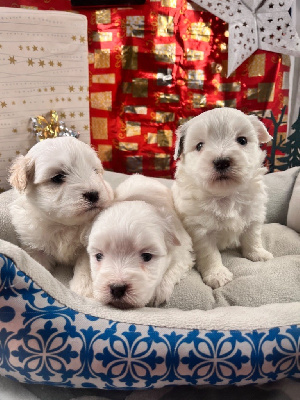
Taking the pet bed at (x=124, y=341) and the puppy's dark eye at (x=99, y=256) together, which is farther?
the puppy's dark eye at (x=99, y=256)

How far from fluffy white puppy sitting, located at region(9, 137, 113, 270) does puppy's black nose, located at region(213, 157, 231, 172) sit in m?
0.49

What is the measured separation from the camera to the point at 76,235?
1.80 meters

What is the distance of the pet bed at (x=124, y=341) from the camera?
1224mm

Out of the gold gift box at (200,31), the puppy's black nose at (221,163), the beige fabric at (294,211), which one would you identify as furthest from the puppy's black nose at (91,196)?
the gold gift box at (200,31)

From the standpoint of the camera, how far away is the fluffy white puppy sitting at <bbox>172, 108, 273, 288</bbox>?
1.64m

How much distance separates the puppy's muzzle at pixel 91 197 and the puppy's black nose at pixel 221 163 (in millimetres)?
518

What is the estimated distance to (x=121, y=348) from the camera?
4.00 feet

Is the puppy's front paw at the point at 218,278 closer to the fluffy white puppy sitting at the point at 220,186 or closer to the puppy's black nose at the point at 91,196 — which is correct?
the fluffy white puppy sitting at the point at 220,186

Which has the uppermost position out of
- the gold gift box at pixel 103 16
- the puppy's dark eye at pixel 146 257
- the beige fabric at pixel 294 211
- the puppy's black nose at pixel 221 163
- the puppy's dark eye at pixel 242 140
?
the gold gift box at pixel 103 16

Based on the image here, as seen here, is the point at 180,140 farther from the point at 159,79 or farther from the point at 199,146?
the point at 159,79

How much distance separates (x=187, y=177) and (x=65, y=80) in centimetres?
140

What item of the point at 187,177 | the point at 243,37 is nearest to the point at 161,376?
the point at 187,177

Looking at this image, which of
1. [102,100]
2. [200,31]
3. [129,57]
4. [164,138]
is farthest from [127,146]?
[200,31]

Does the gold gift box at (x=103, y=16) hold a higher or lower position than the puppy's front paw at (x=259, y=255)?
higher
